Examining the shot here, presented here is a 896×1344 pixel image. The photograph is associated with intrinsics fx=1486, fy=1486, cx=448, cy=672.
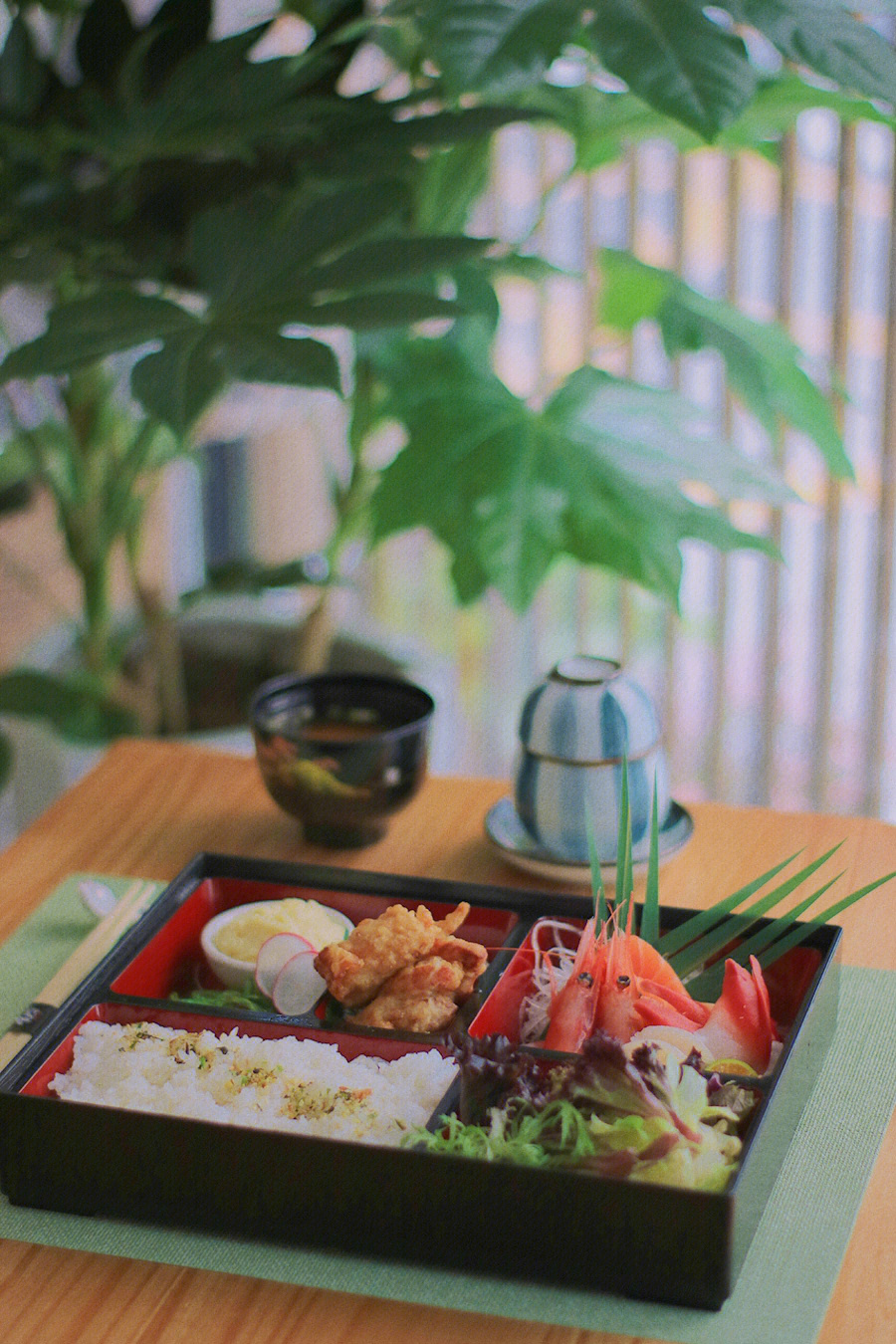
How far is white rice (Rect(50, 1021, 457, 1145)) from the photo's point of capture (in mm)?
800

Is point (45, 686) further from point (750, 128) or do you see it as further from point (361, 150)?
point (750, 128)

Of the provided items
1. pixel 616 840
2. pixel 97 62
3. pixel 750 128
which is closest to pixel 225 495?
pixel 97 62

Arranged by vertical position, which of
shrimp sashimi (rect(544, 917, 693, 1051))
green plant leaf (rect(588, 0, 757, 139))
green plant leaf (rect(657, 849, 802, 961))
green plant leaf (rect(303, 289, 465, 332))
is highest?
green plant leaf (rect(588, 0, 757, 139))

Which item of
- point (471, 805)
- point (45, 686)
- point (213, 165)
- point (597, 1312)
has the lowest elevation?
point (45, 686)

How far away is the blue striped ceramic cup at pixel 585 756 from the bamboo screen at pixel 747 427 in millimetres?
830

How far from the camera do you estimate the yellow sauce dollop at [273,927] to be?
3.29ft

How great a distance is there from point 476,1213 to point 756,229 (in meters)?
2.04

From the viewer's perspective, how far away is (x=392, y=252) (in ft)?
4.17

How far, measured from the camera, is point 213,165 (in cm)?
151

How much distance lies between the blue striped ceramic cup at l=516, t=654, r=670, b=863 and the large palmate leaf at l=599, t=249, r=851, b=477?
1.49ft

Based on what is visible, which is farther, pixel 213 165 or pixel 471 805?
pixel 213 165

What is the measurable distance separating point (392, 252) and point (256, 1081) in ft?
2.42

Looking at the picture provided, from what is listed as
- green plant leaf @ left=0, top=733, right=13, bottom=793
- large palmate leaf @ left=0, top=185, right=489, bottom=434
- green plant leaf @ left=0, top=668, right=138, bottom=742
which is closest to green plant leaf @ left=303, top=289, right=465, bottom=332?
large palmate leaf @ left=0, top=185, right=489, bottom=434

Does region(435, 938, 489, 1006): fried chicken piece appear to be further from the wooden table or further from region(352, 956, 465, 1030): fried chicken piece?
the wooden table
